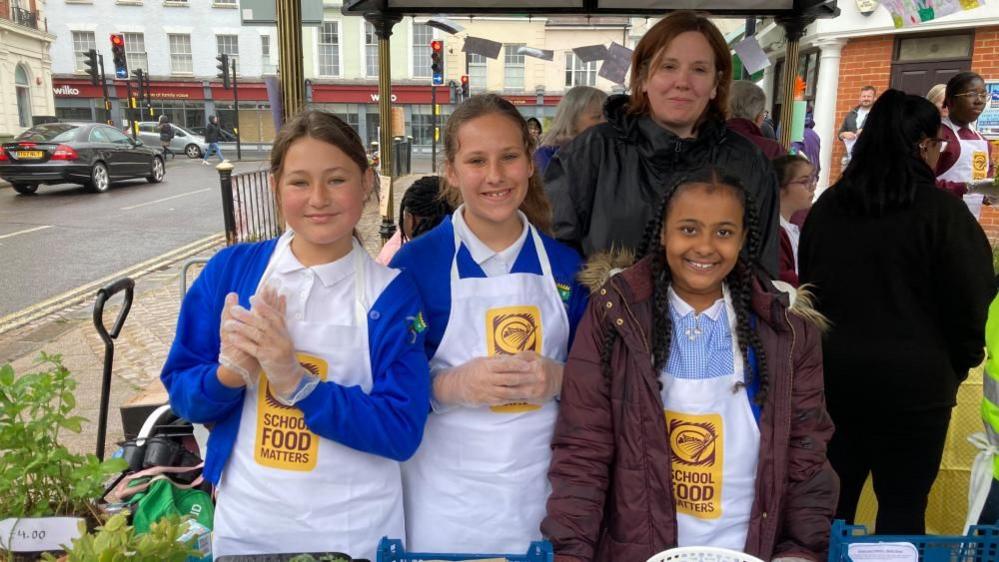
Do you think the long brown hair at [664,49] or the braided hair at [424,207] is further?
the braided hair at [424,207]

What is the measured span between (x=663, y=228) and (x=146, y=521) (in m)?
1.90

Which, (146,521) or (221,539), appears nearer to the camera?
(221,539)

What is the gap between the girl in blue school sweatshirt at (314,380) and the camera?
1.62m

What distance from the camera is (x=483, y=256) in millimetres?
1882

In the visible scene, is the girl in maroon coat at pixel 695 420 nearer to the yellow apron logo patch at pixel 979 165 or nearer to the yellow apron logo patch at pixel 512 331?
the yellow apron logo patch at pixel 512 331

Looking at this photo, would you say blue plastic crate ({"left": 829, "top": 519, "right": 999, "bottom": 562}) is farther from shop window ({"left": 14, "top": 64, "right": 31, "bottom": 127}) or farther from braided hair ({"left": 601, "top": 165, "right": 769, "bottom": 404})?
shop window ({"left": 14, "top": 64, "right": 31, "bottom": 127})

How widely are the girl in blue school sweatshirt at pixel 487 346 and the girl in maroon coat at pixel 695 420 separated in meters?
0.12

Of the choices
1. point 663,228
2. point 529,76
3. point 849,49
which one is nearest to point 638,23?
point 529,76

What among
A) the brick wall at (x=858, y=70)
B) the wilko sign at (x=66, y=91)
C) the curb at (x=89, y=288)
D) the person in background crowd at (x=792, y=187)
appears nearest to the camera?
the person in background crowd at (x=792, y=187)

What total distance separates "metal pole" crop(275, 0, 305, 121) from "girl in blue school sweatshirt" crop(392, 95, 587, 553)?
1243mm

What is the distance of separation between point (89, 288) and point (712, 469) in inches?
327

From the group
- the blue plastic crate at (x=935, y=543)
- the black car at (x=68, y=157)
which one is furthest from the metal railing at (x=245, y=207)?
the black car at (x=68, y=157)

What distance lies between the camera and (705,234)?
5.73 feet

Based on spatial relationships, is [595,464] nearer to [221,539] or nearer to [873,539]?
[873,539]
